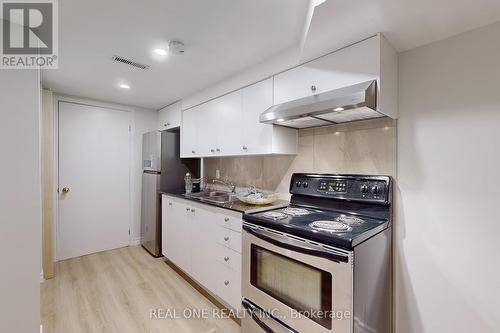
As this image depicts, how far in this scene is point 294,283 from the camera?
1.35 metres

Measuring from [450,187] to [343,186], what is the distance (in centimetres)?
61

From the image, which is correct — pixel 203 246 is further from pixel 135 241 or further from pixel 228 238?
pixel 135 241

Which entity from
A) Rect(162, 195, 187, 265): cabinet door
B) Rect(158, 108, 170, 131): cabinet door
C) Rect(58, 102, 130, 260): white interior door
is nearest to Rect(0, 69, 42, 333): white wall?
Rect(162, 195, 187, 265): cabinet door

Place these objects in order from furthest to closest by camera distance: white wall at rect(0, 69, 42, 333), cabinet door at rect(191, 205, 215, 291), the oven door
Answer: cabinet door at rect(191, 205, 215, 291) → white wall at rect(0, 69, 42, 333) → the oven door

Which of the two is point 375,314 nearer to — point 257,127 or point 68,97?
point 257,127

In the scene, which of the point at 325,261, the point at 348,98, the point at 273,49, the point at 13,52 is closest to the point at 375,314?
the point at 325,261

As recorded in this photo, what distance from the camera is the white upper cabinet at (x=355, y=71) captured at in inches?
53.0

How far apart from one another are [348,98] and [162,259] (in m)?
3.15

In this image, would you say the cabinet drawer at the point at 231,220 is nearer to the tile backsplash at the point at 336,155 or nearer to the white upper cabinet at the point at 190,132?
the tile backsplash at the point at 336,155

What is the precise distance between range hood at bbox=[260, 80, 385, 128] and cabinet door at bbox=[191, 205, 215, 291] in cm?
114

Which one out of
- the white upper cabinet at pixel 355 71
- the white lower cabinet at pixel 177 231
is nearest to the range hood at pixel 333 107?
the white upper cabinet at pixel 355 71

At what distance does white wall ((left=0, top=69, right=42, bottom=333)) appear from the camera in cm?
146

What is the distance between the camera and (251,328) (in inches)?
63.3

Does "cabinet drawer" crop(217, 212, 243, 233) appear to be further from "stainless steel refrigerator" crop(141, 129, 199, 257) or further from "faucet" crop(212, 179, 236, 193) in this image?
"stainless steel refrigerator" crop(141, 129, 199, 257)
